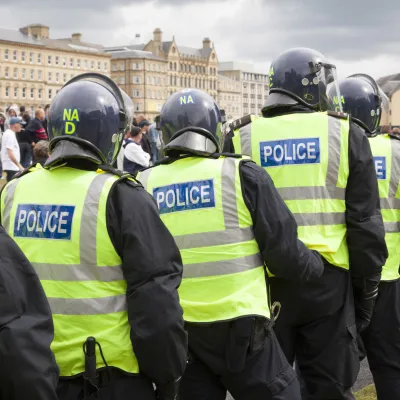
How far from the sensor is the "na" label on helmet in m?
3.74

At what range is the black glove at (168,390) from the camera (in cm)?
353

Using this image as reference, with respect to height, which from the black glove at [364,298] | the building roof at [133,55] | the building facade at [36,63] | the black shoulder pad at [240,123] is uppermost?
the building roof at [133,55]

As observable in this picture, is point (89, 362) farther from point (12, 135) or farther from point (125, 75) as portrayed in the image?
point (125, 75)

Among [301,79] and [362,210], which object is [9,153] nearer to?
[301,79]

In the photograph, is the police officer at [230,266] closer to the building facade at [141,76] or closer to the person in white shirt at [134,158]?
the person in white shirt at [134,158]

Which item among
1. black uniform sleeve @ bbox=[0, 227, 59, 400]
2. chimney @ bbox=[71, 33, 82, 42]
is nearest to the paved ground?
black uniform sleeve @ bbox=[0, 227, 59, 400]

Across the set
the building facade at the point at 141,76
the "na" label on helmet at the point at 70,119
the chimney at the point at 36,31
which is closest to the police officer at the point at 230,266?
the "na" label on helmet at the point at 70,119

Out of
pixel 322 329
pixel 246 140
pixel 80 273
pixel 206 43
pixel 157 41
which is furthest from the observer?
pixel 206 43

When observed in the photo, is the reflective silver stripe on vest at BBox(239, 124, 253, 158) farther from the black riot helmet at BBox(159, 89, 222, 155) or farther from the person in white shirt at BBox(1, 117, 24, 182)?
the person in white shirt at BBox(1, 117, 24, 182)

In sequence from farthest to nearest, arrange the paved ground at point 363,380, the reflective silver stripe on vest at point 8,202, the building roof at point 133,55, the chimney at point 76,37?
the building roof at point 133,55, the chimney at point 76,37, the paved ground at point 363,380, the reflective silver stripe on vest at point 8,202

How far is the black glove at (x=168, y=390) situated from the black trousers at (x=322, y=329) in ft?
4.02

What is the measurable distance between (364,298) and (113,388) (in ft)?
6.65

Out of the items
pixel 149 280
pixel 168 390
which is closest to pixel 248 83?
pixel 168 390

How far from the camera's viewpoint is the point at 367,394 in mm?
6395
